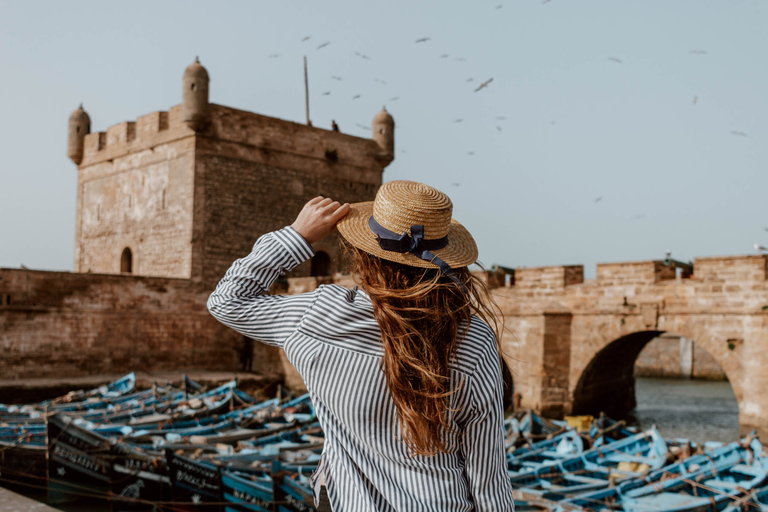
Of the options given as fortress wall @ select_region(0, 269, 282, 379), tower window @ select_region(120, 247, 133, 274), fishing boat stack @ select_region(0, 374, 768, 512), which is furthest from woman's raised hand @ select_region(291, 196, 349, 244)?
tower window @ select_region(120, 247, 133, 274)

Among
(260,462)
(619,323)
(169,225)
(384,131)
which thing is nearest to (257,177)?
(169,225)

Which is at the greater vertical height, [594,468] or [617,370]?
[617,370]

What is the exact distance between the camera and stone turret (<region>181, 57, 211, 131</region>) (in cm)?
1988

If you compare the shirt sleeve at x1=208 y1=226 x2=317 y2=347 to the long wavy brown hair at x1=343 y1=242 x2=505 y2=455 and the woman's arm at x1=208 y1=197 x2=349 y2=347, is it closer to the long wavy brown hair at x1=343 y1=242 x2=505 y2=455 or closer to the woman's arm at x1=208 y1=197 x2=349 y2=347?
the woman's arm at x1=208 y1=197 x2=349 y2=347

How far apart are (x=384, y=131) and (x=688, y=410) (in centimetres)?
1322

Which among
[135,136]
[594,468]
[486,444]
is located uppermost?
[135,136]

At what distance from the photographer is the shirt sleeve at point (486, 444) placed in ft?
5.08

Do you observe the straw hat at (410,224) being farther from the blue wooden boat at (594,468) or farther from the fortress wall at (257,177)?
the fortress wall at (257,177)

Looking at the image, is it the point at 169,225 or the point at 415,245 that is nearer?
the point at 415,245

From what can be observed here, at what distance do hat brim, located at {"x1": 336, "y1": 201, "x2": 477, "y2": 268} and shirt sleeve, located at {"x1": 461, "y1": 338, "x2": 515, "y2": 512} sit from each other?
0.24 metres

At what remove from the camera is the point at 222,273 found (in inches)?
806

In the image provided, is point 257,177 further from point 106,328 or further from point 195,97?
point 106,328

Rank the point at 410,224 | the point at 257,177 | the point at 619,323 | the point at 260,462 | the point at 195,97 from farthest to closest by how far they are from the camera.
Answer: the point at 257,177 → the point at 195,97 → the point at 619,323 → the point at 260,462 → the point at 410,224

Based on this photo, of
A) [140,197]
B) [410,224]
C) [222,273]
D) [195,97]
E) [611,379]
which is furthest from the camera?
[140,197]
